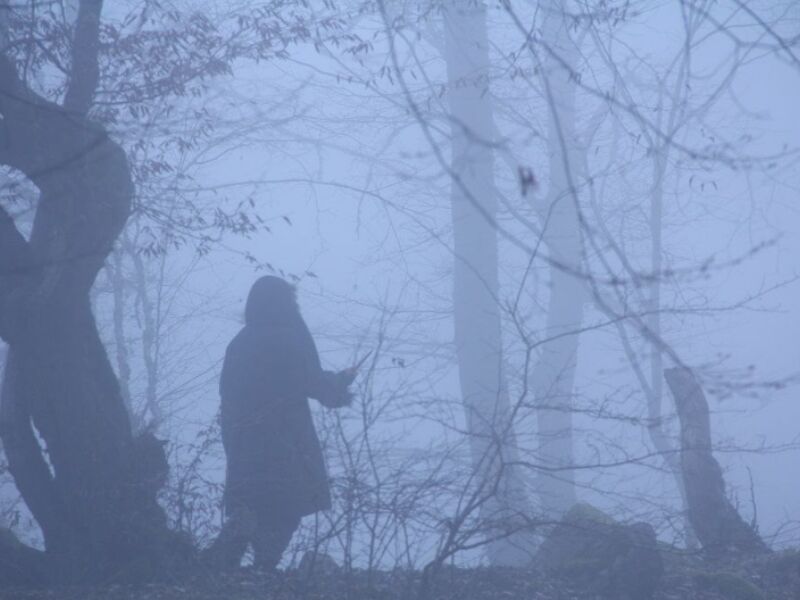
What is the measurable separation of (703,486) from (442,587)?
246cm

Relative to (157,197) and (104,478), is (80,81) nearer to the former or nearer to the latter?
(157,197)

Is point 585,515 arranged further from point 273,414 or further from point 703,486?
point 273,414

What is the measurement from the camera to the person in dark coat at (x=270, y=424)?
5492mm

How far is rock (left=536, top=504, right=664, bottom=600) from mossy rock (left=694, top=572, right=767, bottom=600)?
34 cm

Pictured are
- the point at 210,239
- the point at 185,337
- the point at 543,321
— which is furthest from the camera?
the point at 543,321

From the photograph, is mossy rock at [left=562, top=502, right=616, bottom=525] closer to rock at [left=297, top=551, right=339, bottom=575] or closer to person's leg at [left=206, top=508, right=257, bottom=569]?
rock at [left=297, top=551, right=339, bottom=575]

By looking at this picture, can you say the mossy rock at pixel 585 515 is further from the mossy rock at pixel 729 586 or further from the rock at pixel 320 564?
the rock at pixel 320 564

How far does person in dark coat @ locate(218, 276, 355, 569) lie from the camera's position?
549cm

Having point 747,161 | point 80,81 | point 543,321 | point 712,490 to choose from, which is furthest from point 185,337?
point 747,161

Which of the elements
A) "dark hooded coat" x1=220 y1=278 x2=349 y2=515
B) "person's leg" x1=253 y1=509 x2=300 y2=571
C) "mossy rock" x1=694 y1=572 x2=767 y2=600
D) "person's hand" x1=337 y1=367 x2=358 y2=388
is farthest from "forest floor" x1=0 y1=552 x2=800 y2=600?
"person's hand" x1=337 y1=367 x2=358 y2=388

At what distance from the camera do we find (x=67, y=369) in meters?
5.79

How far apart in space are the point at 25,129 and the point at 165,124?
7.48 feet

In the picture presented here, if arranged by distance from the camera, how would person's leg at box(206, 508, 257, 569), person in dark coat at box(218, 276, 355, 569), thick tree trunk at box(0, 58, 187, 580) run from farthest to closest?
thick tree trunk at box(0, 58, 187, 580), person in dark coat at box(218, 276, 355, 569), person's leg at box(206, 508, 257, 569)

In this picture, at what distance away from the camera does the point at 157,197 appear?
800 cm
